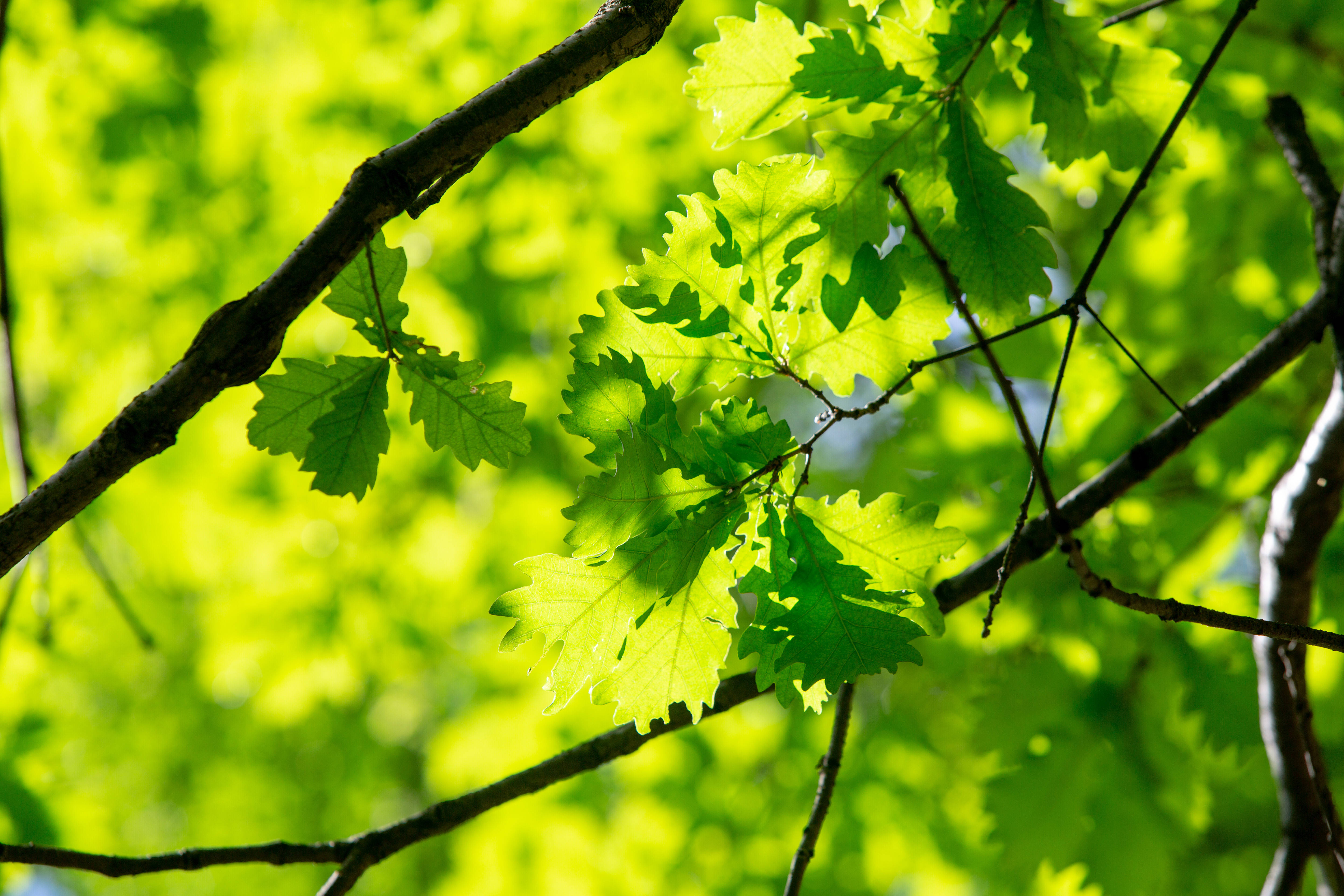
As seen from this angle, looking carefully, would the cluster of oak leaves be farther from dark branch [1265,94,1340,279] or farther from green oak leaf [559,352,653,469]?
dark branch [1265,94,1340,279]

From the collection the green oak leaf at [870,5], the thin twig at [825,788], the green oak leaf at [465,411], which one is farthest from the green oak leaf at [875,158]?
the thin twig at [825,788]

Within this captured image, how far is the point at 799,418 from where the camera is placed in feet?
18.5

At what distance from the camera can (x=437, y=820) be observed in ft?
3.78

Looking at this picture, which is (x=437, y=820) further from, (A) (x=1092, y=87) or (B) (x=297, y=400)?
A: (A) (x=1092, y=87)

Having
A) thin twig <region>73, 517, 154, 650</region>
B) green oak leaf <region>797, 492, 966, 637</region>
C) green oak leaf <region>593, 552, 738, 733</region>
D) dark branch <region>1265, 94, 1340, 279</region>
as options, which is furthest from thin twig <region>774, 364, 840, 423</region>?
thin twig <region>73, 517, 154, 650</region>

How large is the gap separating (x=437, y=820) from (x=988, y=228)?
1.03 metres

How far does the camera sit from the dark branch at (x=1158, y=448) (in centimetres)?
130

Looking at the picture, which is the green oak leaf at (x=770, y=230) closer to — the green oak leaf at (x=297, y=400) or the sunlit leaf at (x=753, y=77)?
the sunlit leaf at (x=753, y=77)

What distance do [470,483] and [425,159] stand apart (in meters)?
3.34

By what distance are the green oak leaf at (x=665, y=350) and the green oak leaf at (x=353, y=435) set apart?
233 millimetres

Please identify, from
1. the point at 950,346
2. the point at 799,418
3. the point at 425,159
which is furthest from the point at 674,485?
the point at 799,418

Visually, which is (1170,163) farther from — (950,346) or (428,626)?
(428,626)

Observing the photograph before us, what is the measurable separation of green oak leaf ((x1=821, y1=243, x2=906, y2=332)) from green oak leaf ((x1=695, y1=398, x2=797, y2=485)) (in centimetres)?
15

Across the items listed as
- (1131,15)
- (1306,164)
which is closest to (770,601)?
(1131,15)
